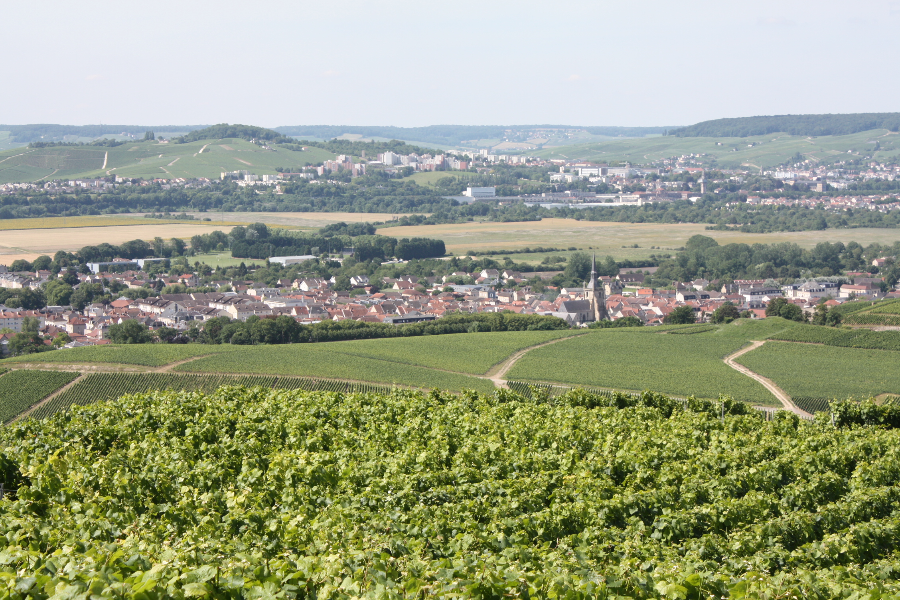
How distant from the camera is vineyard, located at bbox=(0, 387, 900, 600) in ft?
31.7

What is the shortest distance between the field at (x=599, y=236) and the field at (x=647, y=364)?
191ft

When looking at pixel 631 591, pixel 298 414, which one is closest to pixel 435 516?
pixel 631 591

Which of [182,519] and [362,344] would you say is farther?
[362,344]

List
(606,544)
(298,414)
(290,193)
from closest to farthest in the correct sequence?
(606,544) < (298,414) < (290,193)

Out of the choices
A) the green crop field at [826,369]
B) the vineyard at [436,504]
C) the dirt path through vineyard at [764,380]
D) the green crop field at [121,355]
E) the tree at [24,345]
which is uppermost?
the vineyard at [436,504]

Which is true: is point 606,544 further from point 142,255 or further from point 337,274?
point 142,255

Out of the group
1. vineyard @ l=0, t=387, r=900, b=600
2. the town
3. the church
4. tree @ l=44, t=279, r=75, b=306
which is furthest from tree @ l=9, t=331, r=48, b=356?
the church

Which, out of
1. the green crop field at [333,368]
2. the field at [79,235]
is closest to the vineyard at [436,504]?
the green crop field at [333,368]

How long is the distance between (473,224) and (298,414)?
132837mm

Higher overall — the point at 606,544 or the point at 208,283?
the point at 606,544

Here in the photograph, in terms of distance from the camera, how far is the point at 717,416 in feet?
96.7

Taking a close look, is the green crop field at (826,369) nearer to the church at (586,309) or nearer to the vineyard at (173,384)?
the vineyard at (173,384)

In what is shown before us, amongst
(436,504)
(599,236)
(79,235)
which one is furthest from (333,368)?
(599,236)

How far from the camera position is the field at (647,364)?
40.7 meters
